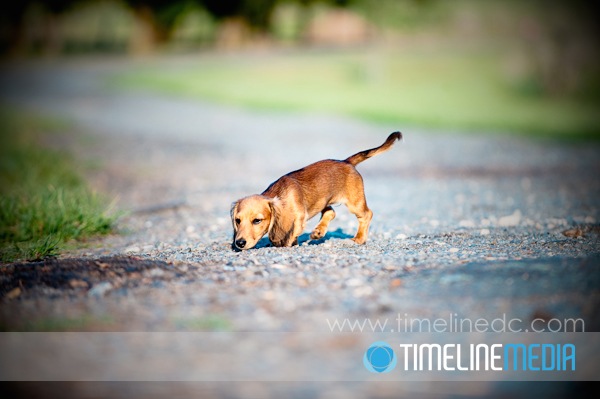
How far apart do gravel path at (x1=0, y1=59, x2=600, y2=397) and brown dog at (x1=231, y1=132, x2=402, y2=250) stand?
0.20 metres

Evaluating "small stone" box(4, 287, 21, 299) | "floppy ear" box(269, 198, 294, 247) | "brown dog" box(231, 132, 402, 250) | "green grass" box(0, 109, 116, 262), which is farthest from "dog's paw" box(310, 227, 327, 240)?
"small stone" box(4, 287, 21, 299)

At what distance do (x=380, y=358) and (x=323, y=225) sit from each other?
2.95 meters

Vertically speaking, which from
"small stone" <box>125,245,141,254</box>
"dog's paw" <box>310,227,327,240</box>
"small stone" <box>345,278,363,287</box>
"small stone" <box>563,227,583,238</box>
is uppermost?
"small stone" <box>563,227,583,238</box>

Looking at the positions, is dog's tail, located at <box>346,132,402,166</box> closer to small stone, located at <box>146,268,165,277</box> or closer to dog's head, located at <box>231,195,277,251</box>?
dog's head, located at <box>231,195,277,251</box>

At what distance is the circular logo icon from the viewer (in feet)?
13.3

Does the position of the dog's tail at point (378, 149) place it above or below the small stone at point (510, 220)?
above

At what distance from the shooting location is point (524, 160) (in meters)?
14.6

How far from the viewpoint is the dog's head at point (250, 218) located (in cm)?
623

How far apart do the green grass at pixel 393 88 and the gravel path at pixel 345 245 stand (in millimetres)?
4429

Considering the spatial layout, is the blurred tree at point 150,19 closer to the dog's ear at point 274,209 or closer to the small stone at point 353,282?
the dog's ear at point 274,209

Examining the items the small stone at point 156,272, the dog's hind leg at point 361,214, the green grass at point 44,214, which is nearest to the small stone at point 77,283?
the small stone at point 156,272

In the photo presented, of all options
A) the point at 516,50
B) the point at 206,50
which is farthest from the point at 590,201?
the point at 206,50

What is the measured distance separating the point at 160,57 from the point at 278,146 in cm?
4049

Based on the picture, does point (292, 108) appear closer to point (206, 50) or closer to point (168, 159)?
point (168, 159)
